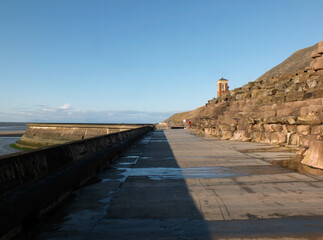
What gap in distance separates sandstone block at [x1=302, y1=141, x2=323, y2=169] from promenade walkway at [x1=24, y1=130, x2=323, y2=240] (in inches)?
41.8

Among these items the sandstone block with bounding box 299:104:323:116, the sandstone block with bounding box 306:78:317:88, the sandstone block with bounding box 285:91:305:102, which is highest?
the sandstone block with bounding box 306:78:317:88

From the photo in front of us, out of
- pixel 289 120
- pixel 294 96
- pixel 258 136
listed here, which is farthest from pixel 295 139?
pixel 258 136

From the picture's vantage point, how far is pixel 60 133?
72.8 metres

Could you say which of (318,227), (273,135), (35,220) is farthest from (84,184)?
(273,135)

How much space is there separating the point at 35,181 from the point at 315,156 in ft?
26.5

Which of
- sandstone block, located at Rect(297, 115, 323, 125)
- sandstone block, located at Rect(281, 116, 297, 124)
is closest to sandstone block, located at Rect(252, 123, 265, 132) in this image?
sandstone block, located at Rect(281, 116, 297, 124)

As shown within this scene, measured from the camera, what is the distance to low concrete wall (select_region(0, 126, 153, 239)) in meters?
3.39

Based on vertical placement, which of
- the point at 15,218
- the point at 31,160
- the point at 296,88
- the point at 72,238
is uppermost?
the point at 296,88

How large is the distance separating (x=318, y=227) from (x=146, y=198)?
303 centimetres

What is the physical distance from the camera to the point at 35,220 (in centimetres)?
406

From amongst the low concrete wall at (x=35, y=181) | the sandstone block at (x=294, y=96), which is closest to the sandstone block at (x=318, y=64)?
the sandstone block at (x=294, y=96)

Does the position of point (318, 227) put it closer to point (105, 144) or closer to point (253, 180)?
point (253, 180)

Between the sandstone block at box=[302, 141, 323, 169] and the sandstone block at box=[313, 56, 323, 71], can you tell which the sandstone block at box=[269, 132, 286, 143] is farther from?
the sandstone block at box=[302, 141, 323, 169]

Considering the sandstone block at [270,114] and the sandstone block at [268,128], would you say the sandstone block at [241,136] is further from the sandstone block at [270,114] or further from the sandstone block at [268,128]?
the sandstone block at [270,114]
